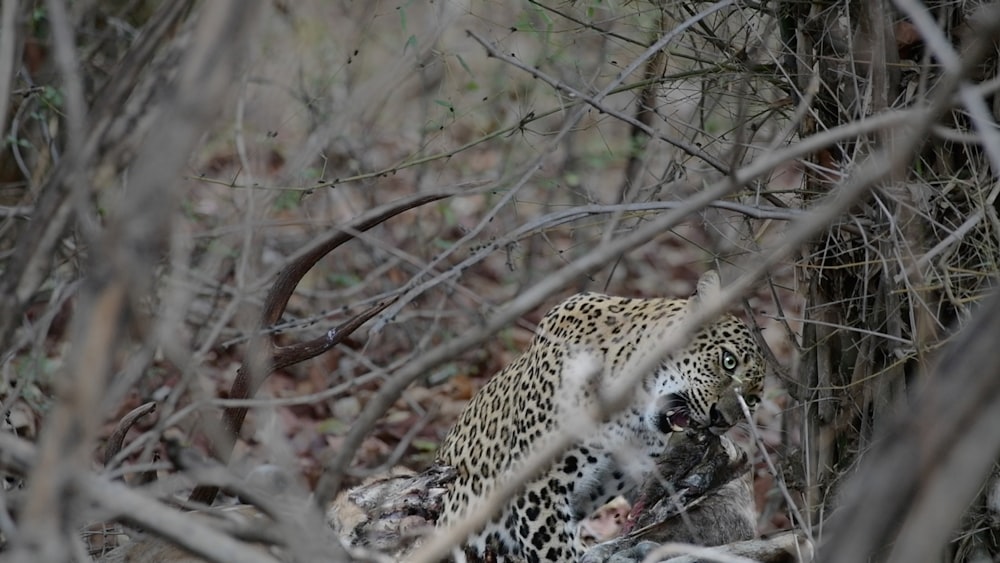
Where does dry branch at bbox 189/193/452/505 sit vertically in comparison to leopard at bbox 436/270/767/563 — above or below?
above

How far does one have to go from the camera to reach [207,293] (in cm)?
711

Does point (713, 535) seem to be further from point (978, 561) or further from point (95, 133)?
point (95, 133)

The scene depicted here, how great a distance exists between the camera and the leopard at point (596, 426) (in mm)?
5102

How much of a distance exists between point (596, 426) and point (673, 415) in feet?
1.33

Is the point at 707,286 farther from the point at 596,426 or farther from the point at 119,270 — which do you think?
the point at 119,270

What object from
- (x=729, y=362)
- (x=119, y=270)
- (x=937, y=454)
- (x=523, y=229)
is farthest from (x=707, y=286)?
(x=119, y=270)

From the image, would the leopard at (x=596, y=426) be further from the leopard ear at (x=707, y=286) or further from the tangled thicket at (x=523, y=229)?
the tangled thicket at (x=523, y=229)

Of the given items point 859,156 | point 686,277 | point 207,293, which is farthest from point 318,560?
point 686,277

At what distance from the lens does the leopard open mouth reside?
519cm

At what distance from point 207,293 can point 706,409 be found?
339 cm

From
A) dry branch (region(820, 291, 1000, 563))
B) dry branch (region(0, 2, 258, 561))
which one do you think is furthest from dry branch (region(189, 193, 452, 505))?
dry branch (region(820, 291, 1000, 563))

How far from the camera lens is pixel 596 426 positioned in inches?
198

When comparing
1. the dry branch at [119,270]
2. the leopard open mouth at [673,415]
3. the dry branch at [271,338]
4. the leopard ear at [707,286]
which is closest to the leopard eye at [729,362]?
the leopard open mouth at [673,415]

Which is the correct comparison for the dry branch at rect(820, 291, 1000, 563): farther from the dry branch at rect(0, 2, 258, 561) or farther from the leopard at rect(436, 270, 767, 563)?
the leopard at rect(436, 270, 767, 563)
